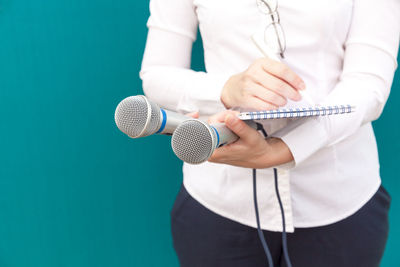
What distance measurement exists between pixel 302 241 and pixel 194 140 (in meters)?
0.42

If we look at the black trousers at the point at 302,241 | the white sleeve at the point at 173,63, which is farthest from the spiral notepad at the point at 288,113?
the black trousers at the point at 302,241

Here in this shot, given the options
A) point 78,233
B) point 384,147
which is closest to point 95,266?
point 78,233

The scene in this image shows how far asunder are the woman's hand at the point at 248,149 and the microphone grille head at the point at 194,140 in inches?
3.0

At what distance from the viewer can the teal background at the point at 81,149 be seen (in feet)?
3.35

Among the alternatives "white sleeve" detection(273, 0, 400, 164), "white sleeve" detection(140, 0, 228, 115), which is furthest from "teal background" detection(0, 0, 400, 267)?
"white sleeve" detection(273, 0, 400, 164)

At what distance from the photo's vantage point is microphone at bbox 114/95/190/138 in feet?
1.41

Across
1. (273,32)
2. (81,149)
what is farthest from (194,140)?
(81,149)

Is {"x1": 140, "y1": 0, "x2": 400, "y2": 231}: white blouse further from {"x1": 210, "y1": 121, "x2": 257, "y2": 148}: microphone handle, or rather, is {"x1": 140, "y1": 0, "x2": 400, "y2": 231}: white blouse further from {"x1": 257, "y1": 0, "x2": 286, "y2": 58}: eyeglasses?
{"x1": 210, "y1": 121, "x2": 257, "y2": 148}: microphone handle

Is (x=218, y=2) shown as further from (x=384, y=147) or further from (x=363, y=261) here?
(x=384, y=147)

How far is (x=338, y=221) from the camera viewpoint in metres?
0.72

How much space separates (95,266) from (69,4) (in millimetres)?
772

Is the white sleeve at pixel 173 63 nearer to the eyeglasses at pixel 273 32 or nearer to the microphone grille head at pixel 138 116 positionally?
the eyeglasses at pixel 273 32

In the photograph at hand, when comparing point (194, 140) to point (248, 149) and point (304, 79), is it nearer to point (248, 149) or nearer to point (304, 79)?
point (248, 149)

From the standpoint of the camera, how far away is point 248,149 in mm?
531
